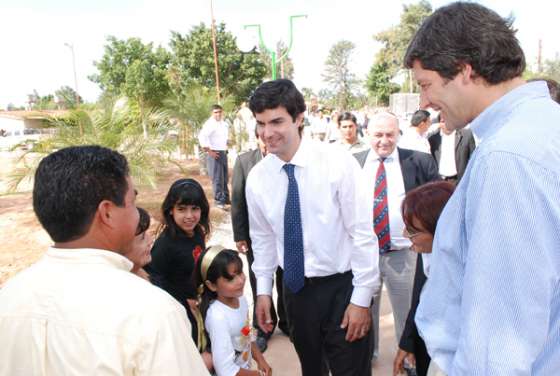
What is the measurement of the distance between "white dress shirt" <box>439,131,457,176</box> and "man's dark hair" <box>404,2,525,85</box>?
4940 millimetres

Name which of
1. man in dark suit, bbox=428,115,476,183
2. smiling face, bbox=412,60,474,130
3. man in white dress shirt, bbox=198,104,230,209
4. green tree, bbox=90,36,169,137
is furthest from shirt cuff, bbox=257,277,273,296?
green tree, bbox=90,36,169,137

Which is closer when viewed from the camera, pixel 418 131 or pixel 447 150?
pixel 447 150

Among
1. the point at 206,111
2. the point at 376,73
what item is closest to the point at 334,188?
the point at 206,111

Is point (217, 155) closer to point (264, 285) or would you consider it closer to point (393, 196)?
point (393, 196)

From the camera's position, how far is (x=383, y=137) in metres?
3.11

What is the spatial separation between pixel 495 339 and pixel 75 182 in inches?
44.7

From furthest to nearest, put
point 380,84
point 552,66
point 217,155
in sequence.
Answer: point 380,84
point 552,66
point 217,155

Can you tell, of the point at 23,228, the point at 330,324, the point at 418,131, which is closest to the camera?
the point at 330,324

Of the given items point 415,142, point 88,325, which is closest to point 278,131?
point 88,325

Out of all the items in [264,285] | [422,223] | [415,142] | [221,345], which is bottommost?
[221,345]

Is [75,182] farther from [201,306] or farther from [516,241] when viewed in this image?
[201,306]

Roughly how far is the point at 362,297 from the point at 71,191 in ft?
4.72

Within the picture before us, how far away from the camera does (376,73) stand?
46.4 m

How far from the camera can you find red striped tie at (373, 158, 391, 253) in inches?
118
